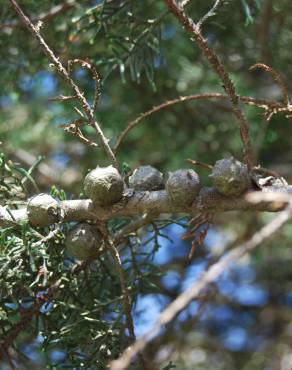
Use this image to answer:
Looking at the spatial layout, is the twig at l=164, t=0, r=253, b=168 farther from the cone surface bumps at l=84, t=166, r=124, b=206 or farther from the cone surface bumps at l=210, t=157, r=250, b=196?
the cone surface bumps at l=84, t=166, r=124, b=206

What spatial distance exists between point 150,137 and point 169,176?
1.75 metres

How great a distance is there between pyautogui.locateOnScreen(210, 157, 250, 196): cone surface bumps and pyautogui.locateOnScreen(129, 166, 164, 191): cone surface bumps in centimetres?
20

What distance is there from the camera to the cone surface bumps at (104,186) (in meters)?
1.57

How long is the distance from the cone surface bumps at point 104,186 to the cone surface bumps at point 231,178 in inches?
9.5

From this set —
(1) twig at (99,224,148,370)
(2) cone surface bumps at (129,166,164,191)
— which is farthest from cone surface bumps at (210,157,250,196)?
(1) twig at (99,224,148,370)

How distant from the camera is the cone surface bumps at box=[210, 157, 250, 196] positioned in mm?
1498

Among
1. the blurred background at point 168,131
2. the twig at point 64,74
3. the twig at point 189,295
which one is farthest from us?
the blurred background at point 168,131

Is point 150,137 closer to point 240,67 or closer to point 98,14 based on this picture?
point 240,67

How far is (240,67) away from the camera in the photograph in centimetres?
326

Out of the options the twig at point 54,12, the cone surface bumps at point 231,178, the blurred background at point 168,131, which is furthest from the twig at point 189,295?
the twig at point 54,12

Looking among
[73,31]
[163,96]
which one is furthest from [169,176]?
[163,96]

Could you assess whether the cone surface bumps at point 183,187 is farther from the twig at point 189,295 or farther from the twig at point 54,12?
the twig at point 54,12

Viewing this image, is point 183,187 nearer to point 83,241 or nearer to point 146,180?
point 146,180

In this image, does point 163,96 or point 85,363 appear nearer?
point 85,363
